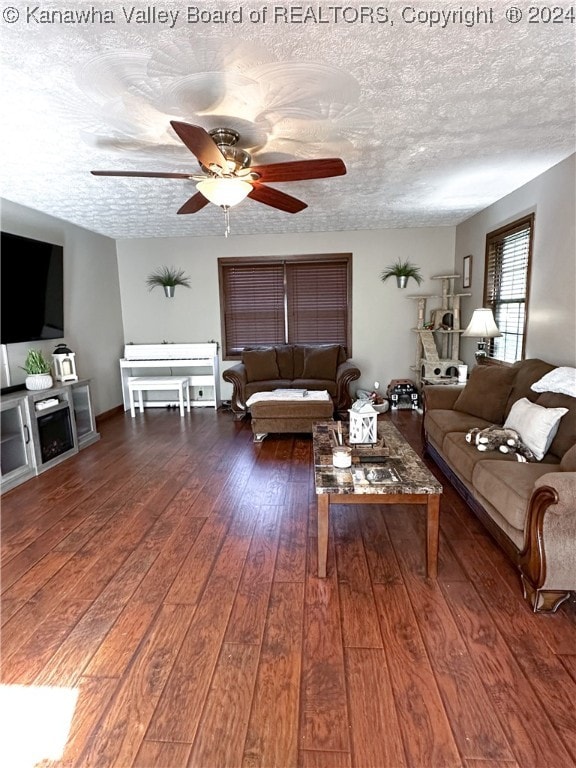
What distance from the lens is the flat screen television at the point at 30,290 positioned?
146 inches

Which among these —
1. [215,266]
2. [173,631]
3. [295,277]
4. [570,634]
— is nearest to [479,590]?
[570,634]

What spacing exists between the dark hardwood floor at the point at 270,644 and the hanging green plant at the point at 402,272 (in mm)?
3720

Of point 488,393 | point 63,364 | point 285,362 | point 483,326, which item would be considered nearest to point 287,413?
point 285,362

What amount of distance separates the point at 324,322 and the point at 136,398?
3116mm

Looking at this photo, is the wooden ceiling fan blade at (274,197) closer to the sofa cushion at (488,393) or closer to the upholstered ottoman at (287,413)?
the upholstered ottoman at (287,413)

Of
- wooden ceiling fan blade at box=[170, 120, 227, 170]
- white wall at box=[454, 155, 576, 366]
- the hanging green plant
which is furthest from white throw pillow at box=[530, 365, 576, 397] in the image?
the hanging green plant

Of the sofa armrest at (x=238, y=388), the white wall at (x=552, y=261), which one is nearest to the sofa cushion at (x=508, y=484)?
the white wall at (x=552, y=261)

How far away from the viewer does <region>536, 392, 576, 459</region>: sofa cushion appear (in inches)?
95.3

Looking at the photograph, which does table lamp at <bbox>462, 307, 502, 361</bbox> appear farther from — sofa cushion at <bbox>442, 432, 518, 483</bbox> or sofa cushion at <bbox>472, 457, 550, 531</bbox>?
sofa cushion at <bbox>472, 457, 550, 531</bbox>

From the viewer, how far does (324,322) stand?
19.9 feet

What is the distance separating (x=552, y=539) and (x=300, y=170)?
233 cm

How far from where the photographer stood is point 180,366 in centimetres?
605

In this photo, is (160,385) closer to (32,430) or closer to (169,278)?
(169,278)

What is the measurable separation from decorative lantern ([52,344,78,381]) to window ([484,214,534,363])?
4614mm
